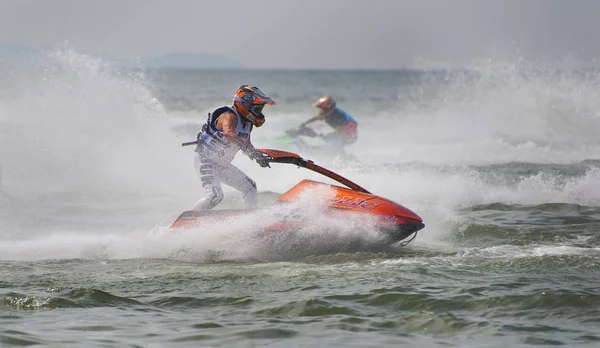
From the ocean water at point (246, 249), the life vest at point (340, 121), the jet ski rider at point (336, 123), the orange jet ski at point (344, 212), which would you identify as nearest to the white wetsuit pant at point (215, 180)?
the orange jet ski at point (344, 212)

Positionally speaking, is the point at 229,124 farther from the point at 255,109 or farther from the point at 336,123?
the point at 336,123

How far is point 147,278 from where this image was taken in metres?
8.55

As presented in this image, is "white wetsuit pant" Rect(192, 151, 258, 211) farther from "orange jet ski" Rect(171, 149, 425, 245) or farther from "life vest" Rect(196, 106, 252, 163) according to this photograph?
"orange jet ski" Rect(171, 149, 425, 245)

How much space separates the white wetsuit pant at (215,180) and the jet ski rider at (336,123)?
10086 mm

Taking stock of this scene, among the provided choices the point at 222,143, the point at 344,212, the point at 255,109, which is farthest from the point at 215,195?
A: the point at 344,212

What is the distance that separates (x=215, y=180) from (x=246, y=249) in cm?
104

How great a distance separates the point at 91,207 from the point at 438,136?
56.4ft

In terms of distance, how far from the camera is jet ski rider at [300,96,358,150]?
67.4 ft

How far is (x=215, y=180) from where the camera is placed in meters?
10.4

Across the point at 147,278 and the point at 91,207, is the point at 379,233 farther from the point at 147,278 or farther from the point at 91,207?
the point at 91,207

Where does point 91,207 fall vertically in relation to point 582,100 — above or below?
below

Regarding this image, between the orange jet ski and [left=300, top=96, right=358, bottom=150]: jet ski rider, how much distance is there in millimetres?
10339

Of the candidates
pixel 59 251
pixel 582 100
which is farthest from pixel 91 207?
pixel 582 100

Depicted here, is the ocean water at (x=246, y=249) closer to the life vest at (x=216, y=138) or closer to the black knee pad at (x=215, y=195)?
the black knee pad at (x=215, y=195)
